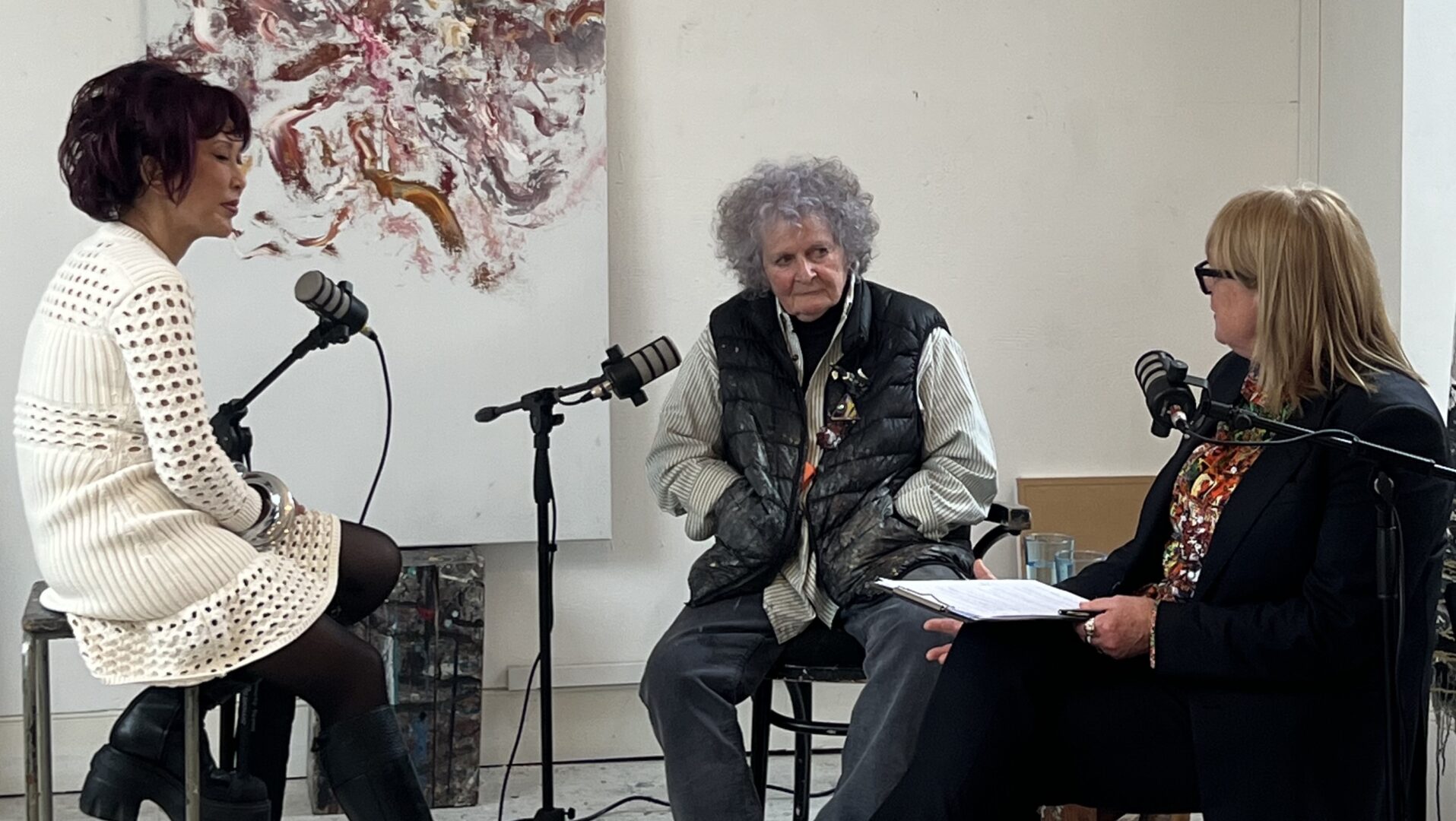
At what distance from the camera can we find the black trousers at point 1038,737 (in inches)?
74.6

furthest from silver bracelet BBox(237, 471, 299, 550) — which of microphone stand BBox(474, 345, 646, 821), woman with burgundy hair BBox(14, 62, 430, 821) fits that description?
microphone stand BBox(474, 345, 646, 821)

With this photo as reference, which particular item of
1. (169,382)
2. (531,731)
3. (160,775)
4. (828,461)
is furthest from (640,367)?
(531,731)

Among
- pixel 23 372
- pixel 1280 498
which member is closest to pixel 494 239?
pixel 23 372

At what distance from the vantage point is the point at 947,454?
2.60 meters

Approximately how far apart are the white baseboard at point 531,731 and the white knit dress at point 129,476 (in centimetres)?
115

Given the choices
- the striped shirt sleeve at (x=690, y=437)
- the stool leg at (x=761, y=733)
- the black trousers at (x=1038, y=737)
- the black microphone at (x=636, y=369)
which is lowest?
the stool leg at (x=761, y=733)

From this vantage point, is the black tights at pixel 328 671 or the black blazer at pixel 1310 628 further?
the black tights at pixel 328 671

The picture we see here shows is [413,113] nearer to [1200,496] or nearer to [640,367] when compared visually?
[640,367]

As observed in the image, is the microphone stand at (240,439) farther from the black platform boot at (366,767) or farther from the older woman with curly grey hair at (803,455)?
the older woman with curly grey hair at (803,455)

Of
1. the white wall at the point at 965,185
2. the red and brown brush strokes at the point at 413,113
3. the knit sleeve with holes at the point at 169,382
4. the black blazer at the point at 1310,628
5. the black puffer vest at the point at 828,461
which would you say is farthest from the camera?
the white wall at the point at 965,185

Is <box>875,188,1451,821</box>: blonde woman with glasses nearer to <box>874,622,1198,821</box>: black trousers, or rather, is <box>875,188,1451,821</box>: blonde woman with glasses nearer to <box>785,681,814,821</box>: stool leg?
<box>874,622,1198,821</box>: black trousers

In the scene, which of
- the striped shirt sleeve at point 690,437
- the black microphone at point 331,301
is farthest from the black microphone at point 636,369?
the black microphone at point 331,301

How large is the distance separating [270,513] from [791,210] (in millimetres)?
1053

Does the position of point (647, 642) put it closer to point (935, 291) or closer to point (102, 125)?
point (935, 291)
